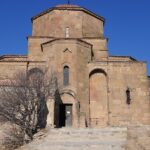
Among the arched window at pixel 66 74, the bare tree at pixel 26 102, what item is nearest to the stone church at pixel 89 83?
the arched window at pixel 66 74

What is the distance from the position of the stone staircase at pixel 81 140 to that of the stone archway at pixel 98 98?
6.28 meters

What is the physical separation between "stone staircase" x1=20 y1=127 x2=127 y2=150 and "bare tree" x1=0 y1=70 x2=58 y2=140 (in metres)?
1.14

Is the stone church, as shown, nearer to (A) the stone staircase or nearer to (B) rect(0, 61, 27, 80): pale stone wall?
(B) rect(0, 61, 27, 80): pale stone wall

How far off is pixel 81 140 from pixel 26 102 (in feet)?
13.0

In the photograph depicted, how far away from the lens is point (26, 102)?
19906mm

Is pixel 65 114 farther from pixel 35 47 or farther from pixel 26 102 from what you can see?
pixel 35 47

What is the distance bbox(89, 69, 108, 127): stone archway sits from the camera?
25547mm

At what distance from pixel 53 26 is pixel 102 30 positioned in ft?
13.8

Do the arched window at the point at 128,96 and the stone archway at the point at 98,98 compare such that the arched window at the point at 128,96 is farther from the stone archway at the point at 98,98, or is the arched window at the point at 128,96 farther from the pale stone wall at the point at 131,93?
the stone archway at the point at 98,98

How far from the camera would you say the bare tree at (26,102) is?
771 inches

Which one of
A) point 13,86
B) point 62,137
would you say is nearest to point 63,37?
point 13,86

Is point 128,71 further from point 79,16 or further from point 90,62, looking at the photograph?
point 79,16

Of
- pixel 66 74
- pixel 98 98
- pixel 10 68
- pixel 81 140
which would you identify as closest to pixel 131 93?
pixel 98 98

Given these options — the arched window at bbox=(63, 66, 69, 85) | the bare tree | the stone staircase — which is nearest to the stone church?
the arched window at bbox=(63, 66, 69, 85)
